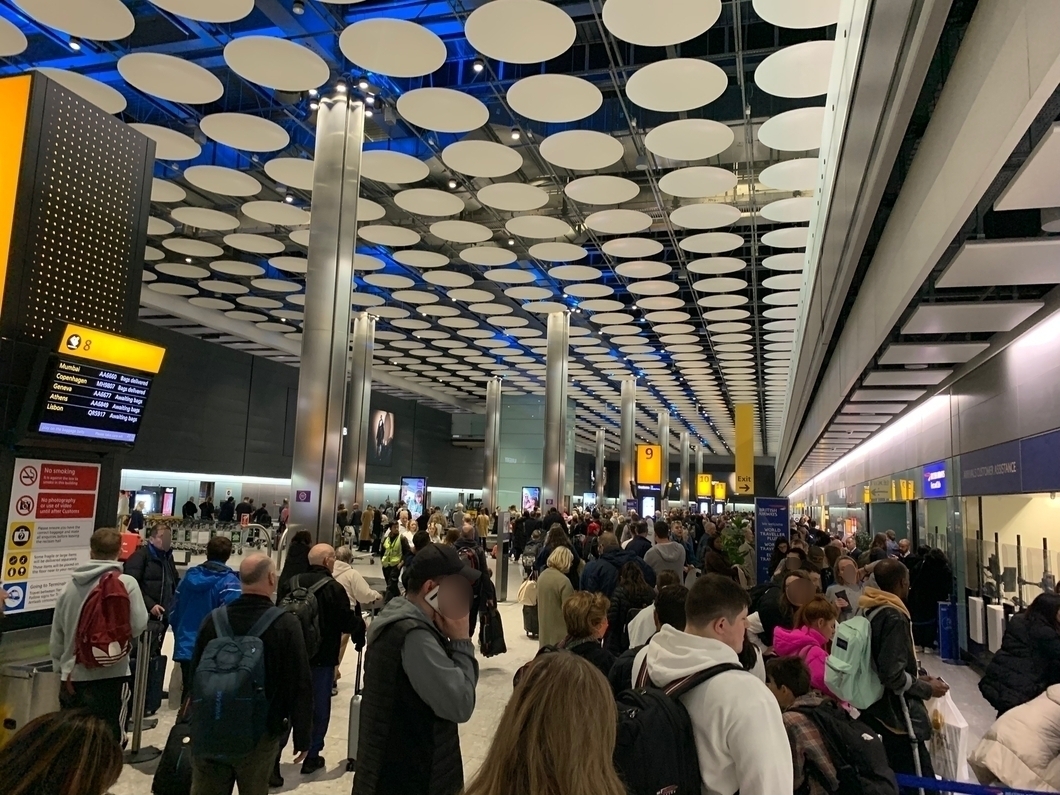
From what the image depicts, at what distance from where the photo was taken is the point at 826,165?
8.74m

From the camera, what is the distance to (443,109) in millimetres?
10086

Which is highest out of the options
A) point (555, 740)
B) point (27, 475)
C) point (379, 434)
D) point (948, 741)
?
point (379, 434)

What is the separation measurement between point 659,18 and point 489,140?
5195mm

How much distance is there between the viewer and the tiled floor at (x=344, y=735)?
505 centimetres

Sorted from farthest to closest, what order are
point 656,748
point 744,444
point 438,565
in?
point 744,444 → point 438,565 → point 656,748

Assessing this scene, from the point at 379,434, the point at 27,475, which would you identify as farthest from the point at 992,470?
the point at 379,434

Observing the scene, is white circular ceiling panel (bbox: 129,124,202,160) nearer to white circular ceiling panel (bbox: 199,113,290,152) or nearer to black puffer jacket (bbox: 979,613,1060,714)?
white circular ceiling panel (bbox: 199,113,290,152)

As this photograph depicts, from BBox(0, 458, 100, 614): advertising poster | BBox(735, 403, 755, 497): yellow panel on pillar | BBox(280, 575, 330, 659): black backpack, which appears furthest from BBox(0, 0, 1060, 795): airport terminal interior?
BBox(735, 403, 755, 497): yellow panel on pillar

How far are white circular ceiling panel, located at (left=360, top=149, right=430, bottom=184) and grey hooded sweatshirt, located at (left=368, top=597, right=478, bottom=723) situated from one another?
10.2 metres

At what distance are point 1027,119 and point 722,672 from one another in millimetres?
2915

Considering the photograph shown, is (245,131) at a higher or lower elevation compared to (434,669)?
higher

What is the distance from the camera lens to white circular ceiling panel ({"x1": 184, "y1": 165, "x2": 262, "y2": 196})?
12.9 m

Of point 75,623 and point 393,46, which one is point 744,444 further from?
point 75,623

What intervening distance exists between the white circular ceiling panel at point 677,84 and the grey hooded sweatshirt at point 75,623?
733 centimetres
